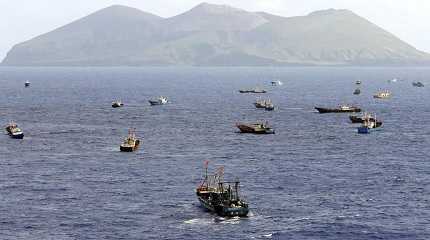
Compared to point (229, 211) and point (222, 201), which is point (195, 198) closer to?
point (222, 201)

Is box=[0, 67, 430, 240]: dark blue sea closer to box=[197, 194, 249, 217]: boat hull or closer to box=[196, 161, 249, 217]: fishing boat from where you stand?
box=[197, 194, 249, 217]: boat hull

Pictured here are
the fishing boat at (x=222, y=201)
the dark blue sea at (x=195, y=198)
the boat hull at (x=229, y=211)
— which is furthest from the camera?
the fishing boat at (x=222, y=201)

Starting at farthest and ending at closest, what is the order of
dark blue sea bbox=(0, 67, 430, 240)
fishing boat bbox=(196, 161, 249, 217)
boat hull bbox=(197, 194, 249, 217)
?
fishing boat bbox=(196, 161, 249, 217), boat hull bbox=(197, 194, 249, 217), dark blue sea bbox=(0, 67, 430, 240)

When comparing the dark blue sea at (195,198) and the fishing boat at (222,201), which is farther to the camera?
the fishing boat at (222,201)

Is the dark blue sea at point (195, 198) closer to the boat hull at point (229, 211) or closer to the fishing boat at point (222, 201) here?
the boat hull at point (229, 211)

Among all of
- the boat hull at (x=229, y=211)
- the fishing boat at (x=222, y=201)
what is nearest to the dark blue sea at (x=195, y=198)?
the boat hull at (x=229, y=211)

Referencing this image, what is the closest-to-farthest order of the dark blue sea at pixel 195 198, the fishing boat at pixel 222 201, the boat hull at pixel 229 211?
the dark blue sea at pixel 195 198 → the boat hull at pixel 229 211 → the fishing boat at pixel 222 201

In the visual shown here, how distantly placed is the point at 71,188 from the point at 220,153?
5240 cm

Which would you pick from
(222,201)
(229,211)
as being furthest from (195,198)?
(229,211)

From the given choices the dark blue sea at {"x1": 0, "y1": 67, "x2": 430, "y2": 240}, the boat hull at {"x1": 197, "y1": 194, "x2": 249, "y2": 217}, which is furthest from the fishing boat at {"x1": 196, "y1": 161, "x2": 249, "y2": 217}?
the dark blue sea at {"x1": 0, "y1": 67, "x2": 430, "y2": 240}

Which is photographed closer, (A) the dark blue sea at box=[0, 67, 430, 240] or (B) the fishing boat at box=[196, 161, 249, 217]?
(A) the dark blue sea at box=[0, 67, 430, 240]

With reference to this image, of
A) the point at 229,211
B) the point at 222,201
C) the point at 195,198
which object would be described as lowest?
the point at 195,198

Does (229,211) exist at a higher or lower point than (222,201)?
lower

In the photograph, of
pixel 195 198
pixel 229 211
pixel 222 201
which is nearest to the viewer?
pixel 229 211
